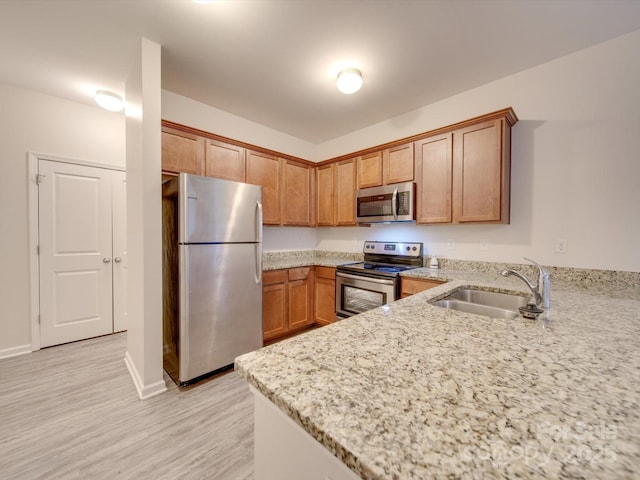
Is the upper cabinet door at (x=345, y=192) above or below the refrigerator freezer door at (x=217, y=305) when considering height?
above

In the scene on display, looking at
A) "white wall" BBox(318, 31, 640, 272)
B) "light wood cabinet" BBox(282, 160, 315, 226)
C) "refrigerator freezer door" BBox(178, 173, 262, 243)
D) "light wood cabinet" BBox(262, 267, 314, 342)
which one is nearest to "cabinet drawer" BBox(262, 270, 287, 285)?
"light wood cabinet" BBox(262, 267, 314, 342)

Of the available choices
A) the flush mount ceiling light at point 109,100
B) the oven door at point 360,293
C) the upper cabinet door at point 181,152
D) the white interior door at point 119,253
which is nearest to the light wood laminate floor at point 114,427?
the white interior door at point 119,253

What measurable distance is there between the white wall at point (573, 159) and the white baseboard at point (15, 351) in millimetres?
4736

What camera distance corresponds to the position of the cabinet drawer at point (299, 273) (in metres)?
3.11

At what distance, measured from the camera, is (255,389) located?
731mm

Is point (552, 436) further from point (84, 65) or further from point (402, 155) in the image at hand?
point (84, 65)

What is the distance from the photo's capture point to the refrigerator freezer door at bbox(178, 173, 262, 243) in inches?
82.7

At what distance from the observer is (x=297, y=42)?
200 centimetres

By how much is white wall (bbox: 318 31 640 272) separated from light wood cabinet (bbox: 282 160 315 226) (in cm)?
198

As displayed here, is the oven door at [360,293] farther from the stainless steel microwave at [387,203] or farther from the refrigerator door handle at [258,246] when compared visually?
the refrigerator door handle at [258,246]

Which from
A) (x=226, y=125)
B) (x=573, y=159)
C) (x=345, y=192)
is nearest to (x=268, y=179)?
(x=226, y=125)

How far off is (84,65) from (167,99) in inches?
25.9

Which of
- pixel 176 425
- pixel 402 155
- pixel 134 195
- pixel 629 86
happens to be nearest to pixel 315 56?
pixel 402 155

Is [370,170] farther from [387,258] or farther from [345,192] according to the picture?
[387,258]
